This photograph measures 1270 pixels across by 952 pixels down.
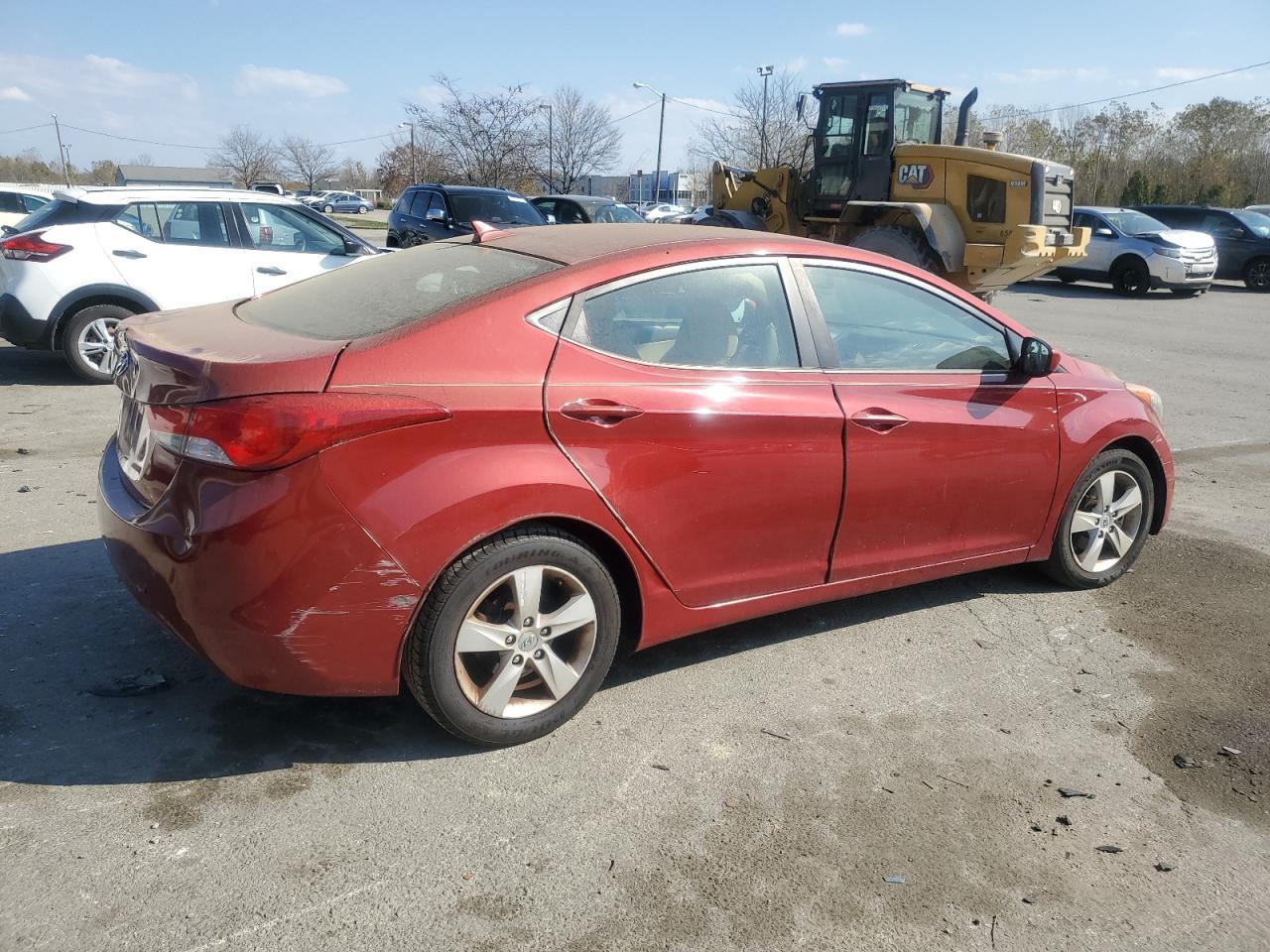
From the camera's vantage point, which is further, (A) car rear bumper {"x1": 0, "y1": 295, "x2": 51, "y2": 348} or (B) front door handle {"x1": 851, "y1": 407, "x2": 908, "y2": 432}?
(A) car rear bumper {"x1": 0, "y1": 295, "x2": 51, "y2": 348}

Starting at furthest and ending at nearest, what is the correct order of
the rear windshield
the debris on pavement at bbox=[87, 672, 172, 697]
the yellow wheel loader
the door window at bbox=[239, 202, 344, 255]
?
the yellow wheel loader
the door window at bbox=[239, 202, 344, 255]
the debris on pavement at bbox=[87, 672, 172, 697]
the rear windshield

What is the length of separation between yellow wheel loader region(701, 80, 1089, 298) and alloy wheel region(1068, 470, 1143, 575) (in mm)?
8918

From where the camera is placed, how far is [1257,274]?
23.1 metres

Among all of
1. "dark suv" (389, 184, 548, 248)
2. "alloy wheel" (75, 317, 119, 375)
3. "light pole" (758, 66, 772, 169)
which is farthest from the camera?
"light pole" (758, 66, 772, 169)

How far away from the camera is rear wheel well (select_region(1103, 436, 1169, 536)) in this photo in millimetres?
4848

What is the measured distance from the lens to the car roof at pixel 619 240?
142 inches

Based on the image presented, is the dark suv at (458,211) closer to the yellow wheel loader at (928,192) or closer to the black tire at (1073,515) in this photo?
the yellow wheel loader at (928,192)

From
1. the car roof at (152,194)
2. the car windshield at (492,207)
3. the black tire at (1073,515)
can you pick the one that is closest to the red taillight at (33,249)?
the car roof at (152,194)

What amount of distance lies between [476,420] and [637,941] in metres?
1.49

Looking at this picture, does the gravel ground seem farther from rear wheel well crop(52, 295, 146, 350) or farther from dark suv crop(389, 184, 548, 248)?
dark suv crop(389, 184, 548, 248)

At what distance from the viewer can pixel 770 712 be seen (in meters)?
3.62

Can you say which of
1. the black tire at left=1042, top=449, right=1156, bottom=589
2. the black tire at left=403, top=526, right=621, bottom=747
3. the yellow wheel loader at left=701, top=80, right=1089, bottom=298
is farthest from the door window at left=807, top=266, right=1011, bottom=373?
the yellow wheel loader at left=701, top=80, right=1089, bottom=298

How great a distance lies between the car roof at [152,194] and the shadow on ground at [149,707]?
5170 mm

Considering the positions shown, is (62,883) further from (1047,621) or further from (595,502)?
(1047,621)
